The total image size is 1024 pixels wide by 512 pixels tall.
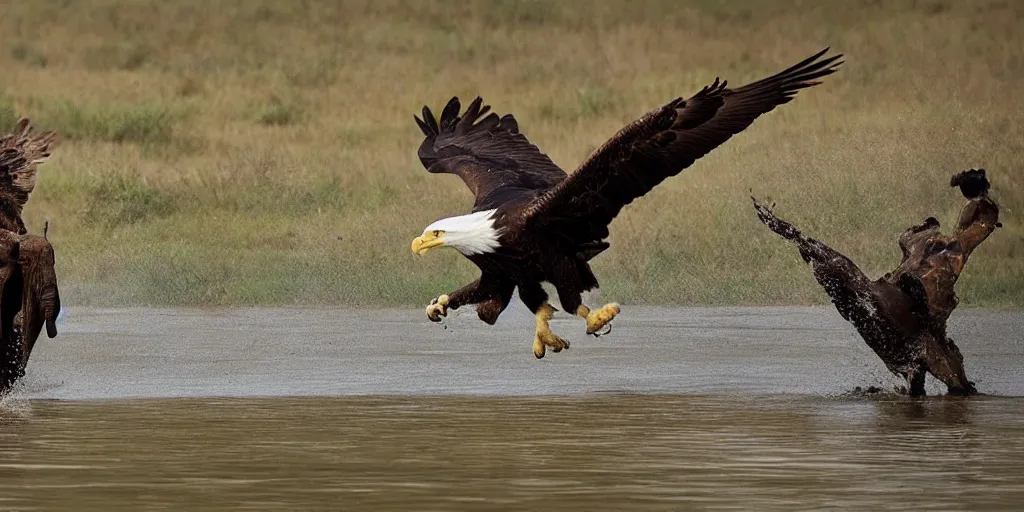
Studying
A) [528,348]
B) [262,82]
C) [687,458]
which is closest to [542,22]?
[262,82]

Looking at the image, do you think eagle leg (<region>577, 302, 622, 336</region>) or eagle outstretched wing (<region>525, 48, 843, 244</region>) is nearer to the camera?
eagle outstretched wing (<region>525, 48, 843, 244</region>)

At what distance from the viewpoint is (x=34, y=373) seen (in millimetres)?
13148

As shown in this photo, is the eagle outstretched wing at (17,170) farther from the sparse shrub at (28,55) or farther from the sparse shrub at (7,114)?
the sparse shrub at (28,55)

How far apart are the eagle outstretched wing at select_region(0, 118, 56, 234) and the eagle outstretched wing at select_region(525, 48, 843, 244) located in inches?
111

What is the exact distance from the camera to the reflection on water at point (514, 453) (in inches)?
335

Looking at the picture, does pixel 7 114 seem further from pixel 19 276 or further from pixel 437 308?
pixel 437 308

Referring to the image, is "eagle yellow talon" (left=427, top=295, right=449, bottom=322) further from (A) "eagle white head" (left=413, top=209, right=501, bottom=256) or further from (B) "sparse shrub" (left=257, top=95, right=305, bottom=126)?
(B) "sparse shrub" (left=257, top=95, right=305, bottom=126)

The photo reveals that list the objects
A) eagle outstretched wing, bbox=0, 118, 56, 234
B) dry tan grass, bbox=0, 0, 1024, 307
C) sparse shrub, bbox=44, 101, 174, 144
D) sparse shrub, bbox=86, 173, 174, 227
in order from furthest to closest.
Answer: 1. sparse shrub, bbox=44, 101, 174, 144
2. sparse shrub, bbox=86, 173, 174, 227
3. dry tan grass, bbox=0, 0, 1024, 307
4. eagle outstretched wing, bbox=0, 118, 56, 234

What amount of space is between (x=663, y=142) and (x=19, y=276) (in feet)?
11.7

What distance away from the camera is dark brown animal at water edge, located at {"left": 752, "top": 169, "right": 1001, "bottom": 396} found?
11969mm

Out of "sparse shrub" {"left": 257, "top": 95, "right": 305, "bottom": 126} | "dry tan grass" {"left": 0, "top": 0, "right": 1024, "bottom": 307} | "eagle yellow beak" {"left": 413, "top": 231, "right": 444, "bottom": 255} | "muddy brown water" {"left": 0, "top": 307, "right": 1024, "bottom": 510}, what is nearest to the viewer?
"muddy brown water" {"left": 0, "top": 307, "right": 1024, "bottom": 510}

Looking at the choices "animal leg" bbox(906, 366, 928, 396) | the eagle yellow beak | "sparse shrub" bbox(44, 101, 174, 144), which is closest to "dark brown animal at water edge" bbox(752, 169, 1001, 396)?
"animal leg" bbox(906, 366, 928, 396)

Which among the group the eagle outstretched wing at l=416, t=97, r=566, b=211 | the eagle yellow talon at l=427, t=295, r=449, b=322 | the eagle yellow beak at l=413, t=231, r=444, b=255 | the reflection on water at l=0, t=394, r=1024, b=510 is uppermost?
the eagle outstretched wing at l=416, t=97, r=566, b=211

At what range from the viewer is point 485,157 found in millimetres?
13109
